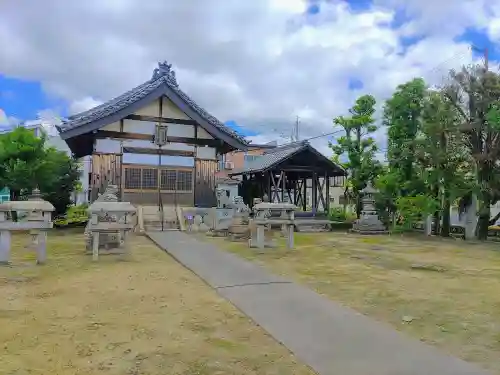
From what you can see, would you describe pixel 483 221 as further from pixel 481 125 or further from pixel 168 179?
pixel 168 179

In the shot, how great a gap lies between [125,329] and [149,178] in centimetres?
1388

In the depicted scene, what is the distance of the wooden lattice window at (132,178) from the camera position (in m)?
17.5

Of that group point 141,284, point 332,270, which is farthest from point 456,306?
point 141,284

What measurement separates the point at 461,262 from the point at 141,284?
759cm

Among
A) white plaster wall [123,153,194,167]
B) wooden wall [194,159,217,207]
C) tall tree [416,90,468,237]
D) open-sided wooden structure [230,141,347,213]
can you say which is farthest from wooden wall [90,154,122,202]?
tall tree [416,90,468,237]

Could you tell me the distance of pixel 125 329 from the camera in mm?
4492

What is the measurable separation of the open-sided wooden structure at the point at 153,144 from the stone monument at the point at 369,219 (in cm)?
622

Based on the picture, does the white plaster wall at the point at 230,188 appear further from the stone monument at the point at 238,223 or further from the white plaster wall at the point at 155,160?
the white plaster wall at the point at 155,160

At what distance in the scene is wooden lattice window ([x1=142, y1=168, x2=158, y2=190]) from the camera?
58.5 feet

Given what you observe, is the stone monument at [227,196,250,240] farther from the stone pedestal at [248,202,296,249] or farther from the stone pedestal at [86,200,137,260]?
the stone pedestal at [86,200,137,260]

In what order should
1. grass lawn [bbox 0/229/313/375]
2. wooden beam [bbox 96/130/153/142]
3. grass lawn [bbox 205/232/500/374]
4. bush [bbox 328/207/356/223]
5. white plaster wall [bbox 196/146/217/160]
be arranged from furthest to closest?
bush [bbox 328/207/356/223] < white plaster wall [bbox 196/146/217/160] < wooden beam [bbox 96/130/153/142] < grass lawn [bbox 205/232/500/374] < grass lawn [bbox 0/229/313/375]

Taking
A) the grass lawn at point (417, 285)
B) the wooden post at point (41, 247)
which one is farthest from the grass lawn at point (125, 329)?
the grass lawn at point (417, 285)

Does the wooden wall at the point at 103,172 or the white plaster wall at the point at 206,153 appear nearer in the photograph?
the wooden wall at the point at 103,172

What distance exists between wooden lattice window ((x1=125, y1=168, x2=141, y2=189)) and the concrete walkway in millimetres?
10979
